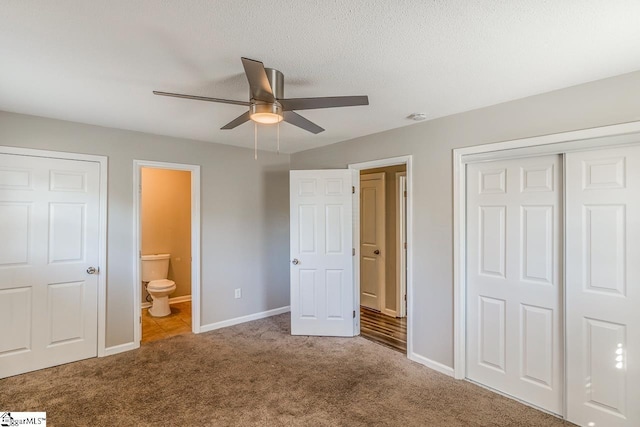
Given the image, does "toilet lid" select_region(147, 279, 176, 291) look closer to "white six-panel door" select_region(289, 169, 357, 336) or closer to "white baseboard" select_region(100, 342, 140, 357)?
"white baseboard" select_region(100, 342, 140, 357)

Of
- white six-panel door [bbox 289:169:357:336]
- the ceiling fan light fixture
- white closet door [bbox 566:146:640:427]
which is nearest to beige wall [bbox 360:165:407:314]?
white six-panel door [bbox 289:169:357:336]

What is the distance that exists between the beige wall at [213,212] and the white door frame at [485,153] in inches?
102

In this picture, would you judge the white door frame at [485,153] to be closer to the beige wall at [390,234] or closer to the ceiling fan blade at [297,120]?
the ceiling fan blade at [297,120]

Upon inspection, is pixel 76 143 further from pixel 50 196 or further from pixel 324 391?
pixel 324 391

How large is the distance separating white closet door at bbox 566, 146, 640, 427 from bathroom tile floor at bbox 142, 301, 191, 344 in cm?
389

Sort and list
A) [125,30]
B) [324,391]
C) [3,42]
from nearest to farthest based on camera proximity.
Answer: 1. [125,30]
2. [3,42]
3. [324,391]

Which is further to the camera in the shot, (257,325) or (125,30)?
(257,325)

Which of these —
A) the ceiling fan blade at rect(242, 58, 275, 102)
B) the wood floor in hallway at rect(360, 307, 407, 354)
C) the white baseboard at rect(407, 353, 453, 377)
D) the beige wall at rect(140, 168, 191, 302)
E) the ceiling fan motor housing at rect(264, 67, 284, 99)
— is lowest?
the wood floor in hallway at rect(360, 307, 407, 354)

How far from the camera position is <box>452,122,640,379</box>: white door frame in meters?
2.05

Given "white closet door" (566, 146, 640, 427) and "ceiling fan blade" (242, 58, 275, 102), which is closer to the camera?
"ceiling fan blade" (242, 58, 275, 102)

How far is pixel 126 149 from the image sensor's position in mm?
3422

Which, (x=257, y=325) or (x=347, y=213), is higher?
(x=347, y=213)

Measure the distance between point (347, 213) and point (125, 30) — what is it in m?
2.75

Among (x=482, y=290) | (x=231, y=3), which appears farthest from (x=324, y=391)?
(x=231, y=3)
